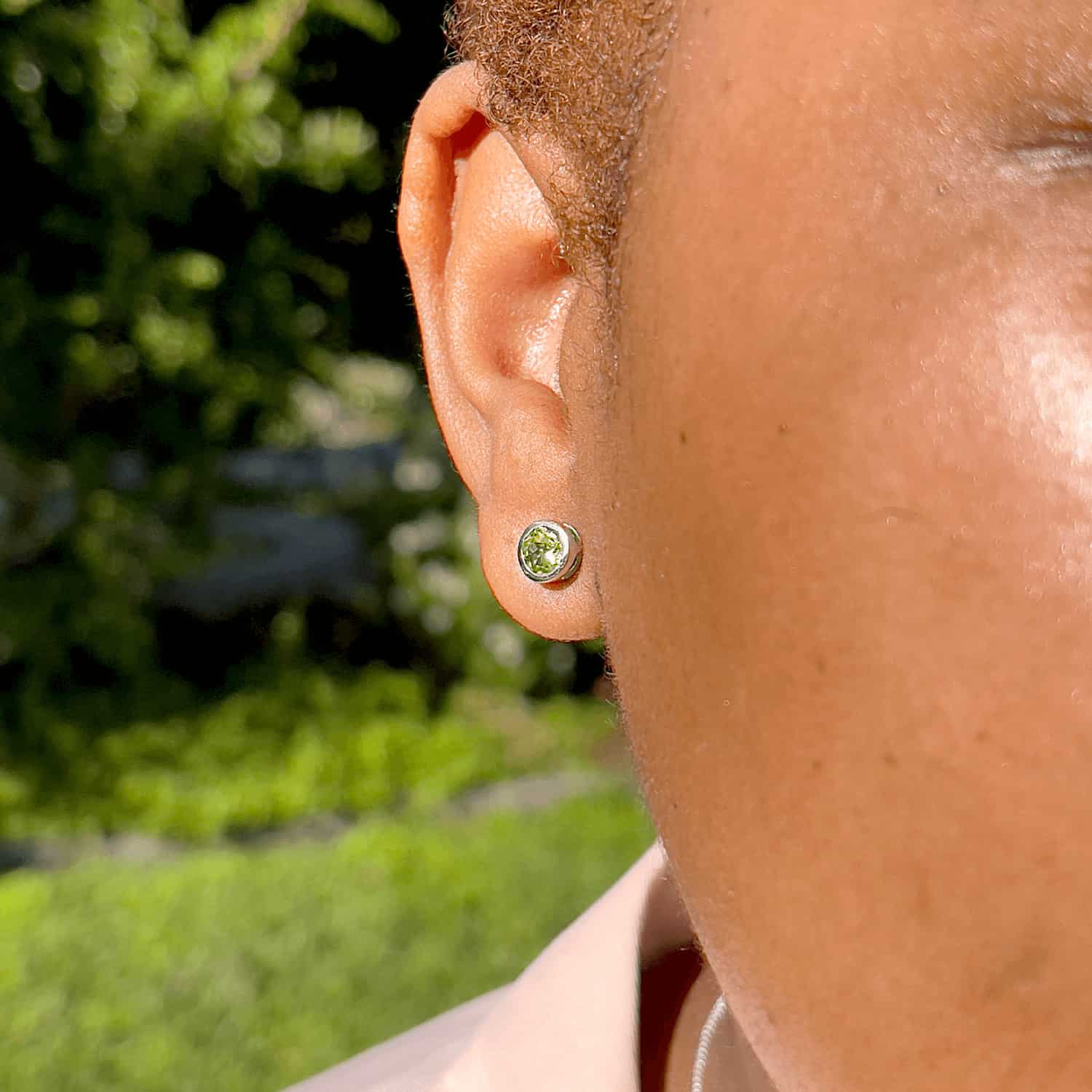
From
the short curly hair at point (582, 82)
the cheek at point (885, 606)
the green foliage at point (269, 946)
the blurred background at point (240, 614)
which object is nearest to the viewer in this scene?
the cheek at point (885, 606)

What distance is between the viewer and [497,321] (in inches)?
55.2

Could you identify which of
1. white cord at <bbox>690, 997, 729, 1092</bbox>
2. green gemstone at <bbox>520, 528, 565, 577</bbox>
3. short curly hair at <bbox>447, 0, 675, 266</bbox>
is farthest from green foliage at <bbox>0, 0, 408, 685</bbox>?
white cord at <bbox>690, 997, 729, 1092</bbox>

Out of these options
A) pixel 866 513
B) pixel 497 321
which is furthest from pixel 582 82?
pixel 866 513

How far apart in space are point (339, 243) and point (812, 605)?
5.55m

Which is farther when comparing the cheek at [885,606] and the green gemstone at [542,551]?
the green gemstone at [542,551]

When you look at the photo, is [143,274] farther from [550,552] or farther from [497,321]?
[550,552]

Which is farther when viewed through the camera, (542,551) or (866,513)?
(542,551)

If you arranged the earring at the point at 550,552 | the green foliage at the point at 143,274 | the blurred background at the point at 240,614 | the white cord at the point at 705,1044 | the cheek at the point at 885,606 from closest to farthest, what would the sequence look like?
the cheek at the point at 885,606, the earring at the point at 550,552, the white cord at the point at 705,1044, the blurred background at the point at 240,614, the green foliage at the point at 143,274

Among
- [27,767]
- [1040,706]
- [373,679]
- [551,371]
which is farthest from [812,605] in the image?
[373,679]

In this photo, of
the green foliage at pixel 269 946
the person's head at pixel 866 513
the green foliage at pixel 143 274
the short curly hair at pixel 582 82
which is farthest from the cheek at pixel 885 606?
the green foliage at pixel 143 274

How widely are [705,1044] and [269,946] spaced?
2938mm

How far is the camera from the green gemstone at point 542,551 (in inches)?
51.6

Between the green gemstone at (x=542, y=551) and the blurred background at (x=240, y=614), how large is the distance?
2.87m

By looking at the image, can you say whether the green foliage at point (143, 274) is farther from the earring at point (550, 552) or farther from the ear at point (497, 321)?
the earring at point (550, 552)
